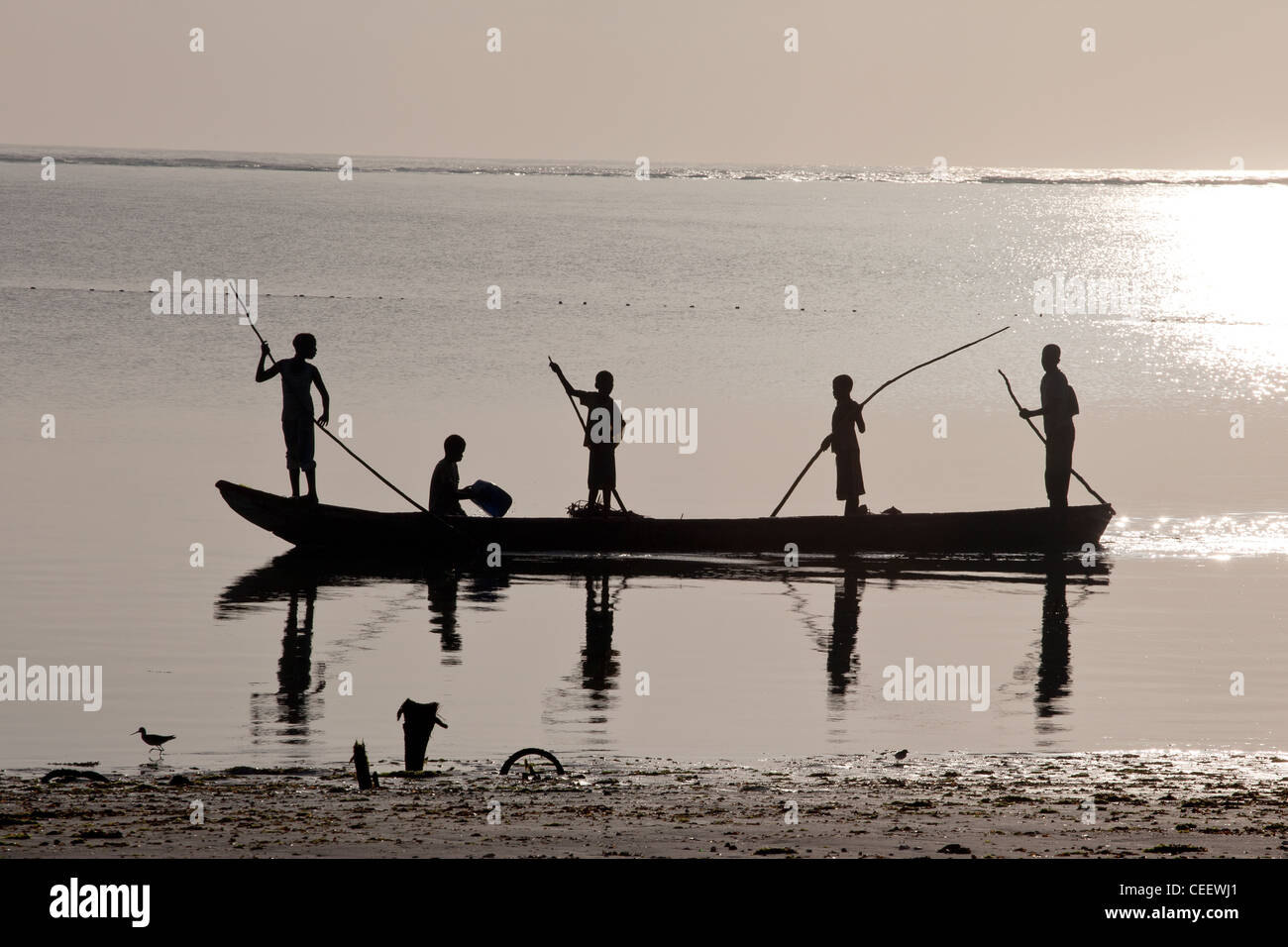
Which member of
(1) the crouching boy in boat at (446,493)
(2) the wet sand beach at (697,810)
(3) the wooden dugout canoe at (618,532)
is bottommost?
(2) the wet sand beach at (697,810)

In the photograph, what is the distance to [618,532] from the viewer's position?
15.7 m

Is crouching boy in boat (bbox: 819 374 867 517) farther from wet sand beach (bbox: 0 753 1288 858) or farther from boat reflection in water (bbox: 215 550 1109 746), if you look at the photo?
wet sand beach (bbox: 0 753 1288 858)

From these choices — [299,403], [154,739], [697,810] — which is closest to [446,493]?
[299,403]

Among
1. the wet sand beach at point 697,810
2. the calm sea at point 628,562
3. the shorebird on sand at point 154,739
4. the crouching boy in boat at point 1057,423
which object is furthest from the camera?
the crouching boy in boat at point 1057,423

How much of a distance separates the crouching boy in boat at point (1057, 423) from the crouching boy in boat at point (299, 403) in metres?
6.51

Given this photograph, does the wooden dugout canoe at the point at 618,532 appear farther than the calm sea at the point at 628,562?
Yes

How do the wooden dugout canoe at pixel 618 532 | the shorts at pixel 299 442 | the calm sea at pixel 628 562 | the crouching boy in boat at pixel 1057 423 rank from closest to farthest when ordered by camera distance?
the calm sea at pixel 628 562, the shorts at pixel 299 442, the wooden dugout canoe at pixel 618 532, the crouching boy in boat at pixel 1057 423

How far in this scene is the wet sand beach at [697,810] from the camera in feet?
20.7

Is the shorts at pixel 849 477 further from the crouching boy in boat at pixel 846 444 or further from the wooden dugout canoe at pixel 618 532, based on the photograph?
the wooden dugout canoe at pixel 618 532

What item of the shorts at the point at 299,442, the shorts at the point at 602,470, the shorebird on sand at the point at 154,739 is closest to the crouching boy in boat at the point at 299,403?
the shorts at the point at 299,442

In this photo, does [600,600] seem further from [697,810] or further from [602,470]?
[697,810]

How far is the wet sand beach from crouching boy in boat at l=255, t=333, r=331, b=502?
7.02 metres

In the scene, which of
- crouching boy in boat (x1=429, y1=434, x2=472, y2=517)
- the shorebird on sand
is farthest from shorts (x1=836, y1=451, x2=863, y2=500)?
the shorebird on sand
